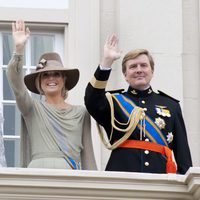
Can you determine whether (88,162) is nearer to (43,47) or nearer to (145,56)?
(145,56)

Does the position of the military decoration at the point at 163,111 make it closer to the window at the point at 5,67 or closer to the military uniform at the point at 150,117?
the military uniform at the point at 150,117

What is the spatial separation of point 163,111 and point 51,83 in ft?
2.76

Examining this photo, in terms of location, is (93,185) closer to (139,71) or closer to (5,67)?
(139,71)

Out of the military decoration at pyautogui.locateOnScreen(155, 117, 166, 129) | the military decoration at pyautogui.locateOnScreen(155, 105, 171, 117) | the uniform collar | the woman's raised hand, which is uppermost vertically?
the woman's raised hand

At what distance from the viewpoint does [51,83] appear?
15.0 meters

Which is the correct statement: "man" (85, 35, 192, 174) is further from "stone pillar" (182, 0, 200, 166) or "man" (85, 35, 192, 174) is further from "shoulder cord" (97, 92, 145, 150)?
"stone pillar" (182, 0, 200, 166)

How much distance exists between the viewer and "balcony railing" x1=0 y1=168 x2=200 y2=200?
14141 millimetres

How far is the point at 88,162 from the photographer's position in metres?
14.9

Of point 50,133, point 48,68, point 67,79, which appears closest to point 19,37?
point 48,68

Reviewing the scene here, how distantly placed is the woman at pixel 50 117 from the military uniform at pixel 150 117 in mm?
218

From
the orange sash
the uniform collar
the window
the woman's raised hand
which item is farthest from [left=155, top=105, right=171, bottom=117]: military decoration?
the window

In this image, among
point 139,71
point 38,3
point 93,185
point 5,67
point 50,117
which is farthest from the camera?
point 38,3

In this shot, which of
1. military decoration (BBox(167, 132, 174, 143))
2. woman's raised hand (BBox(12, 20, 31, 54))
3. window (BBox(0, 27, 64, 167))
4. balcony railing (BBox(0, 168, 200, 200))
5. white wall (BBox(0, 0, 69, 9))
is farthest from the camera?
white wall (BBox(0, 0, 69, 9))

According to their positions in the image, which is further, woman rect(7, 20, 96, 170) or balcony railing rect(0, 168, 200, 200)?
woman rect(7, 20, 96, 170)
